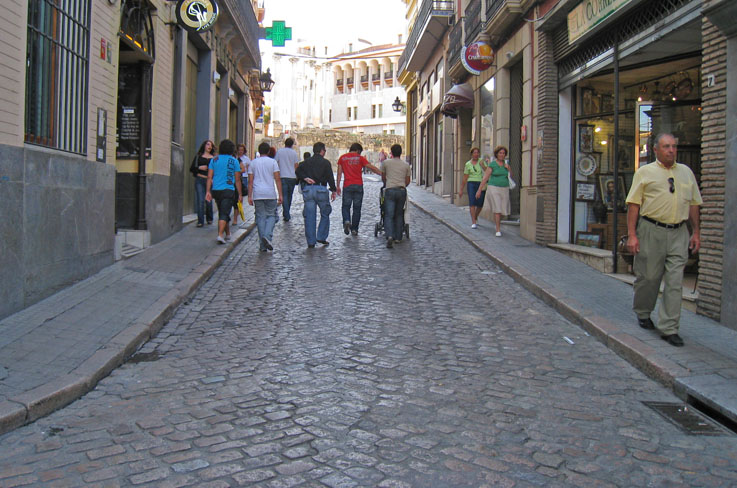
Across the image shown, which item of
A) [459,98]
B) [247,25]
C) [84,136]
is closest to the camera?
[84,136]

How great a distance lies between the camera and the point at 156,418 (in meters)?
4.15

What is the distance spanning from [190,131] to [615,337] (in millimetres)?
11724

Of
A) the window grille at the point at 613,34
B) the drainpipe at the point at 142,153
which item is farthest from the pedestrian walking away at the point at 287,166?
the window grille at the point at 613,34

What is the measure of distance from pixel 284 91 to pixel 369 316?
245ft

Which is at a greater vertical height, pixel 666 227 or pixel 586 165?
pixel 586 165

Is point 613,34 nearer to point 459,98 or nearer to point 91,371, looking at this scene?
point 91,371

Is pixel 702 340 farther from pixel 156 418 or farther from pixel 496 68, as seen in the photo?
pixel 496 68

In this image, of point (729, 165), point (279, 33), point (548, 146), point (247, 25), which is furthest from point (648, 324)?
point (279, 33)

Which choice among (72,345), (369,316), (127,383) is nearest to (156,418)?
(127,383)

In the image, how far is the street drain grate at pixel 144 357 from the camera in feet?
18.0

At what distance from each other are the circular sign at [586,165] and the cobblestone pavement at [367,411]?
4.52 meters

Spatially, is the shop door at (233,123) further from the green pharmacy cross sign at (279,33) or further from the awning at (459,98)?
the awning at (459,98)

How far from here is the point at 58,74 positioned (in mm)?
7523

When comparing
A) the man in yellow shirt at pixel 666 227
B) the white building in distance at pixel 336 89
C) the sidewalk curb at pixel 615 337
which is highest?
the white building in distance at pixel 336 89
